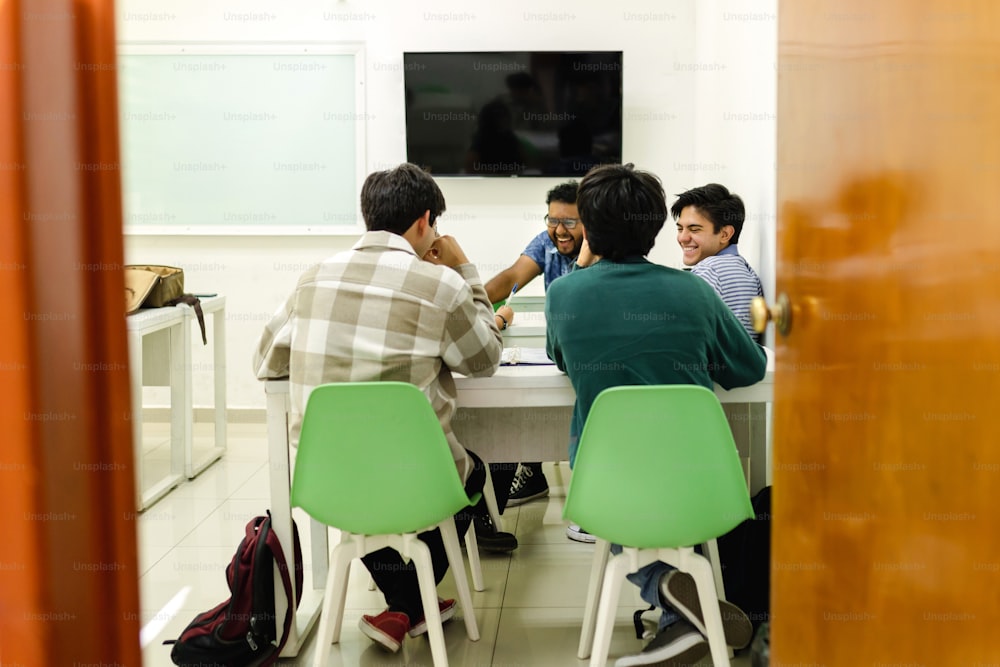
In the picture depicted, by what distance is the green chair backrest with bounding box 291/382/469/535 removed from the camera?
1966mm

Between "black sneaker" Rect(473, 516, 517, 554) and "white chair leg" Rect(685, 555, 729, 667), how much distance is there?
3.72 ft

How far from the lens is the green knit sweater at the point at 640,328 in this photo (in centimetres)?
202

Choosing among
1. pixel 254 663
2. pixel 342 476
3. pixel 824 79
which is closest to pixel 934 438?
pixel 824 79

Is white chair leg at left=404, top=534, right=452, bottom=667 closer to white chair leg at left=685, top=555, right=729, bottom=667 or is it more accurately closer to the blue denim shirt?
white chair leg at left=685, top=555, right=729, bottom=667

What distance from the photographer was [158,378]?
398 centimetres

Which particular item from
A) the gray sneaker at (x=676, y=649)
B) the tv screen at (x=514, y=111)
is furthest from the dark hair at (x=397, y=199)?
the tv screen at (x=514, y=111)

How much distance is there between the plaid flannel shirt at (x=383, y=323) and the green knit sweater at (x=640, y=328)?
234 mm

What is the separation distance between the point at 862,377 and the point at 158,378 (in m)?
3.47

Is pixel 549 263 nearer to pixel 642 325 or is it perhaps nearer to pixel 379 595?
pixel 379 595

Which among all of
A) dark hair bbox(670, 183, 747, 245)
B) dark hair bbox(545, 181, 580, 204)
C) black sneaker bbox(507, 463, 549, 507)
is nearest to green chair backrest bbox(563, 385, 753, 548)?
dark hair bbox(670, 183, 747, 245)

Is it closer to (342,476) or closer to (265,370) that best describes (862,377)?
(342,476)

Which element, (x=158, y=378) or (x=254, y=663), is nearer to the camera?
(x=254, y=663)

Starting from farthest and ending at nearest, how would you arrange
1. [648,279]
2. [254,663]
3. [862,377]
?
[254,663], [648,279], [862,377]

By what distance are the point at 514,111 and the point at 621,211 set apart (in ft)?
9.36
